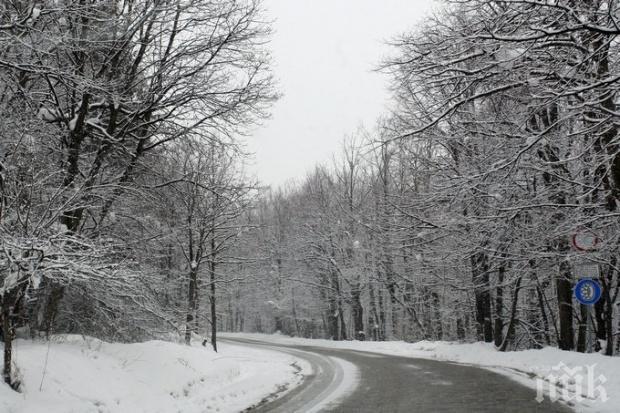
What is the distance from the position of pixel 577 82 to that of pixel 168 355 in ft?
→ 32.7

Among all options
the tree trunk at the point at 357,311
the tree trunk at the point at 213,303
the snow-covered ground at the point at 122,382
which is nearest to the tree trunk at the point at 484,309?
the snow-covered ground at the point at 122,382

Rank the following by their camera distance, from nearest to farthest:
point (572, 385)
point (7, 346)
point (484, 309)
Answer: point (7, 346) < point (572, 385) < point (484, 309)

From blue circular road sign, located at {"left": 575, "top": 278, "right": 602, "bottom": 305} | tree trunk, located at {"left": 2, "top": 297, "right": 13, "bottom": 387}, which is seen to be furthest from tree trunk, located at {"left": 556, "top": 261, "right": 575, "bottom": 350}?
tree trunk, located at {"left": 2, "top": 297, "right": 13, "bottom": 387}

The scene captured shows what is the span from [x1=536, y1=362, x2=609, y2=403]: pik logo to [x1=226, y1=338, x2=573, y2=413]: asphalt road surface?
1.25 feet

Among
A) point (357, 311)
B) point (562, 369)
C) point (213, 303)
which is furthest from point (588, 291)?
point (357, 311)

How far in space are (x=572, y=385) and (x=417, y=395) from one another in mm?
2937

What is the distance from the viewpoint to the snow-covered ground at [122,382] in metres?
7.71

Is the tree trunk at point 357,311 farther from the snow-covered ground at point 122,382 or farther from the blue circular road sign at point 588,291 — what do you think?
the blue circular road sign at point 588,291

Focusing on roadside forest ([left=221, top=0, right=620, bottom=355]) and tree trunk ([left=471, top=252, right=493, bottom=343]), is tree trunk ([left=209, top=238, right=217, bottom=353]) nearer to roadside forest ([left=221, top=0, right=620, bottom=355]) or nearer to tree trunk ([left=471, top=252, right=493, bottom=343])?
roadside forest ([left=221, top=0, right=620, bottom=355])

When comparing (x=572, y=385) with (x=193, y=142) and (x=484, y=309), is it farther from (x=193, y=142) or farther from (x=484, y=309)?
(x=484, y=309)

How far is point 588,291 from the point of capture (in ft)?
34.2

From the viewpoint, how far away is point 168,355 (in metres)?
12.3

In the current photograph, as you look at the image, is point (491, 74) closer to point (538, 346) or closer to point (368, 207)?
point (538, 346)

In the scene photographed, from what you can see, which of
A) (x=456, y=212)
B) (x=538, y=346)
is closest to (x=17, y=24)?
(x=456, y=212)
